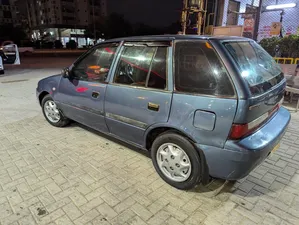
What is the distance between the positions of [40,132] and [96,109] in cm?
160

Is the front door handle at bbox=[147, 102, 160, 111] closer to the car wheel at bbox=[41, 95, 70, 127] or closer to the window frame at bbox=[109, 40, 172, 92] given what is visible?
the window frame at bbox=[109, 40, 172, 92]

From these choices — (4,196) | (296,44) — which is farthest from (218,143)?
(296,44)

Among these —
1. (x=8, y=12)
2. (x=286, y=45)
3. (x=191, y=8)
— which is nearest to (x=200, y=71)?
(x=286, y=45)

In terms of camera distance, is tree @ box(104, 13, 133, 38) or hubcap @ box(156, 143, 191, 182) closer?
hubcap @ box(156, 143, 191, 182)

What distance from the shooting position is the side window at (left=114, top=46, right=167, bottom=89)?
243cm

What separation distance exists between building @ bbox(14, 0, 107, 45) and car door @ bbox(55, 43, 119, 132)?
246ft

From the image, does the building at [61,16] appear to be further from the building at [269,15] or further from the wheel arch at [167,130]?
the wheel arch at [167,130]

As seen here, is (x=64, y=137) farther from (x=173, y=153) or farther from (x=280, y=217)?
(x=280, y=217)

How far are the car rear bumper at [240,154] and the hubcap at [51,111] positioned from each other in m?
2.98

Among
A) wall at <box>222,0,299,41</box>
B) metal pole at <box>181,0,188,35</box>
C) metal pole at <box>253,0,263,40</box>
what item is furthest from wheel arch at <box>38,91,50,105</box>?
wall at <box>222,0,299,41</box>

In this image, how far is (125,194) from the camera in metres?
2.42

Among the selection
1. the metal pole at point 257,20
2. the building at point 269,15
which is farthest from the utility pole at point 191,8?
the metal pole at point 257,20

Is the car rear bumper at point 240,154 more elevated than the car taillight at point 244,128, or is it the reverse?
the car taillight at point 244,128

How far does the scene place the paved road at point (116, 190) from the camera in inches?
83.2
